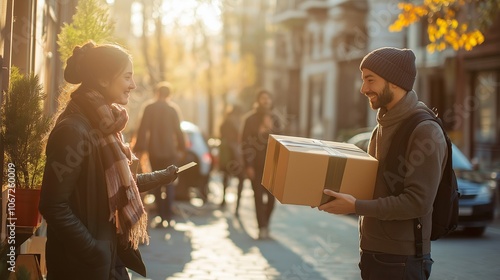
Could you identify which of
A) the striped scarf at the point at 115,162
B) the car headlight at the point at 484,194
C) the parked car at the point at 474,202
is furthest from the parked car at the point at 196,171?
the striped scarf at the point at 115,162

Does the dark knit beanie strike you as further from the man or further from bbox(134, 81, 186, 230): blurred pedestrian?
bbox(134, 81, 186, 230): blurred pedestrian

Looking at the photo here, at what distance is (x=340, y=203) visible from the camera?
419 centimetres

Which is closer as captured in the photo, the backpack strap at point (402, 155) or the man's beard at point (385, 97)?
the backpack strap at point (402, 155)

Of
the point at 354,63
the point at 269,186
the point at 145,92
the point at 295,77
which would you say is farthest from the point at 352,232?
the point at 295,77

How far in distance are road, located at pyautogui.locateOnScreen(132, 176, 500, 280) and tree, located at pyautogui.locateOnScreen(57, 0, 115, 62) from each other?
2.69 m

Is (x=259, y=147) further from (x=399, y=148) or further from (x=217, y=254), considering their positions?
(x=399, y=148)

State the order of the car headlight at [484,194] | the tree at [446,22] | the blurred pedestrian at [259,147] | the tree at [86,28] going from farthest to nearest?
the tree at [446,22]
the car headlight at [484,194]
the blurred pedestrian at [259,147]
the tree at [86,28]

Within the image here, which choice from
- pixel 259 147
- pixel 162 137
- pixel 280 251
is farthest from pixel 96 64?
pixel 162 137

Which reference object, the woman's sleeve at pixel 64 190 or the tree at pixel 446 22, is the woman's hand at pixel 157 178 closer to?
the woman's sleeve at pixel 64 190

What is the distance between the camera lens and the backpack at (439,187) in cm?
420

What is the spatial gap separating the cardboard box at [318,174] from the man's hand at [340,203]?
0.04 metres

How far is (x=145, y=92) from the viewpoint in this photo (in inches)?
1403

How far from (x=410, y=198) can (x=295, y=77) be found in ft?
154

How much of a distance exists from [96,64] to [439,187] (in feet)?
5.98
